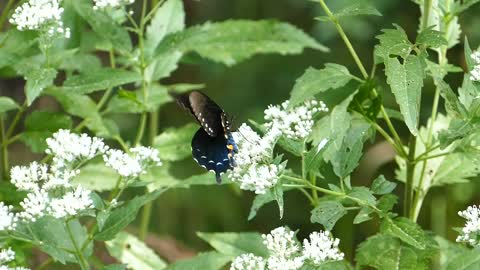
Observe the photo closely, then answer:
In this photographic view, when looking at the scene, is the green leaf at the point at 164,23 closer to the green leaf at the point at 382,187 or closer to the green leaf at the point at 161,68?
the green leaf at the point at 161,68

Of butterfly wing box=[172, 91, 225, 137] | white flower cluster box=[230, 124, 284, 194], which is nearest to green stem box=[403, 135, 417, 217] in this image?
white flower cluster box=[230, 124, 284, 194]

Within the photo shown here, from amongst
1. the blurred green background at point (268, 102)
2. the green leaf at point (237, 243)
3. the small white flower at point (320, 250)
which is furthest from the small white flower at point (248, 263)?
the blurred green background at point (268, 102)

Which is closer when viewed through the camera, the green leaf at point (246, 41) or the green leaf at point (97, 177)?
the green leaf at point (97, 177)

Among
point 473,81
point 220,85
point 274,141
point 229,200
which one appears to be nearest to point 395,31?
point 473,81

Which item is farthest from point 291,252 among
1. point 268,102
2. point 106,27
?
point 268,102

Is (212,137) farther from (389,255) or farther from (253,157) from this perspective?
(389,255)

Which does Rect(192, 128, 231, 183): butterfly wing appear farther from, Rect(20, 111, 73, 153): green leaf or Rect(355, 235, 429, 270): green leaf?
Rect(20, 111, 73, 153): green leaf
